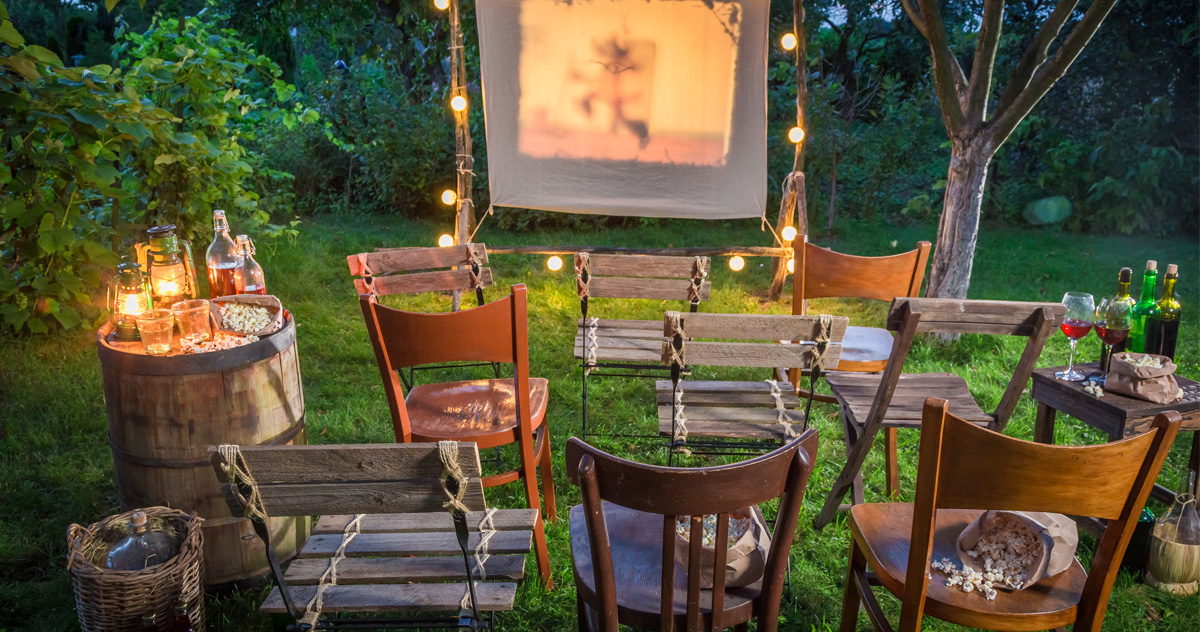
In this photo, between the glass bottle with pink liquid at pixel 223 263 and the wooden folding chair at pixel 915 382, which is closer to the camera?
the wooden folding chair at pixel 915 382

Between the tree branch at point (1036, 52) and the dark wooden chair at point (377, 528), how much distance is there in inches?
148

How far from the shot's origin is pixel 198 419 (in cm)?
243

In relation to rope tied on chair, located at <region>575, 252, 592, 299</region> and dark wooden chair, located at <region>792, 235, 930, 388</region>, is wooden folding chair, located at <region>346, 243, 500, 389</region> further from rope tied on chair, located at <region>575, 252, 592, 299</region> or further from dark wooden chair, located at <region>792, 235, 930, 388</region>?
dark wooden chair, located at <region>792, 235, 930, 388</region>

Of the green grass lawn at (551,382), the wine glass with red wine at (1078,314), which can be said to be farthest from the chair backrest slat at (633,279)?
the wine glass with red wine at (1078,314)

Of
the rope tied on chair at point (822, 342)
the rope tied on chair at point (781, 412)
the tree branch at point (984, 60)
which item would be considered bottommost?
the rope tied on chair at point (781, 412)

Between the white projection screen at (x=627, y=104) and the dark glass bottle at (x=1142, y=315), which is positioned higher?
the white projection screen at (x=627, y=104)

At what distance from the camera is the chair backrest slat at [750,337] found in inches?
102

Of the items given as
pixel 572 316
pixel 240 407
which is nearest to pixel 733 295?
pixel 572 316

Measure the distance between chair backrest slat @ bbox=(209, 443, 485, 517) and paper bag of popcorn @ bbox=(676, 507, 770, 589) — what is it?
598 mm

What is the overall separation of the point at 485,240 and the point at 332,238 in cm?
137

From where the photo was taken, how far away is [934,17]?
14.5ft

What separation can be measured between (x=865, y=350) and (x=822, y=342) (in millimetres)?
1141

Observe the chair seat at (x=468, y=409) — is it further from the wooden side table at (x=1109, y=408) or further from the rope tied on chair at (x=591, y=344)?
the wooden side table at (x=1109, y=408)

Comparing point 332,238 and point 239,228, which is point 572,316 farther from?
point 332,238
